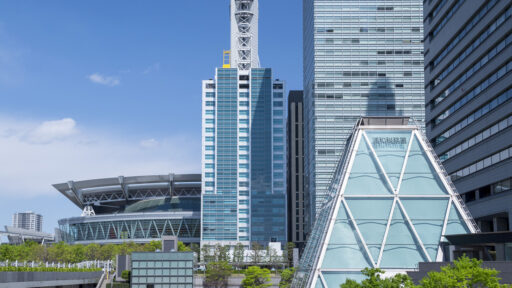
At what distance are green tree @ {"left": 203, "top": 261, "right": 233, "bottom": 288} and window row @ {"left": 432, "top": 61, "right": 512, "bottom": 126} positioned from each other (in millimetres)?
42665

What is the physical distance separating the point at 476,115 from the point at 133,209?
130 metres

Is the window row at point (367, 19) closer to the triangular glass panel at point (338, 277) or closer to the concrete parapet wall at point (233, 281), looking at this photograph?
the concrete parapet wall at point (233, 281)

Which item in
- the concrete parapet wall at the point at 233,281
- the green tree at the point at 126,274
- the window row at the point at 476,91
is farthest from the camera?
the concrete parapet wall at the point at 233,281

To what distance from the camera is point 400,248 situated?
44.1 metres

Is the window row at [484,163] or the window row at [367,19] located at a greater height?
the window row at [367,19]

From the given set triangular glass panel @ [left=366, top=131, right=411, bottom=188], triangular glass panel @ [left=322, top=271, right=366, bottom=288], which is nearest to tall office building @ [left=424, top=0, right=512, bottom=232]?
triangular glass panel @ [left=366, top=131, right=411, bottom=188]

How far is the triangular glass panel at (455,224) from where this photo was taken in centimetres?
4444

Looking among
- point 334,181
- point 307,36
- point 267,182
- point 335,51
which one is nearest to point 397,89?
point 335,51

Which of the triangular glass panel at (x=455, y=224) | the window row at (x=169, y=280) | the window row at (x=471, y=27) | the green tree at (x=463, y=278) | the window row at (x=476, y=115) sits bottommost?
the window row at (x=169, y=280)

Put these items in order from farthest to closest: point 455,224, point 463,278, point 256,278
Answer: point 256,278 → point 455,224 → point 463,278

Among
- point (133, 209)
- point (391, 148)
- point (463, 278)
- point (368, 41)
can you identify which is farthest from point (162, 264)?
point (133, 209)

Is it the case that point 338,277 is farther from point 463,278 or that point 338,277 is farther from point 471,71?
point 471,71

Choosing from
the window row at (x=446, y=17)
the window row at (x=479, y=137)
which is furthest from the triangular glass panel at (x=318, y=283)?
the window row at (x=446, y=17)

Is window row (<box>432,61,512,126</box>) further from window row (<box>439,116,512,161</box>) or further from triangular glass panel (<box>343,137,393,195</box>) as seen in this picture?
triangular glass panel (<box>343,137,393,195</box>)
